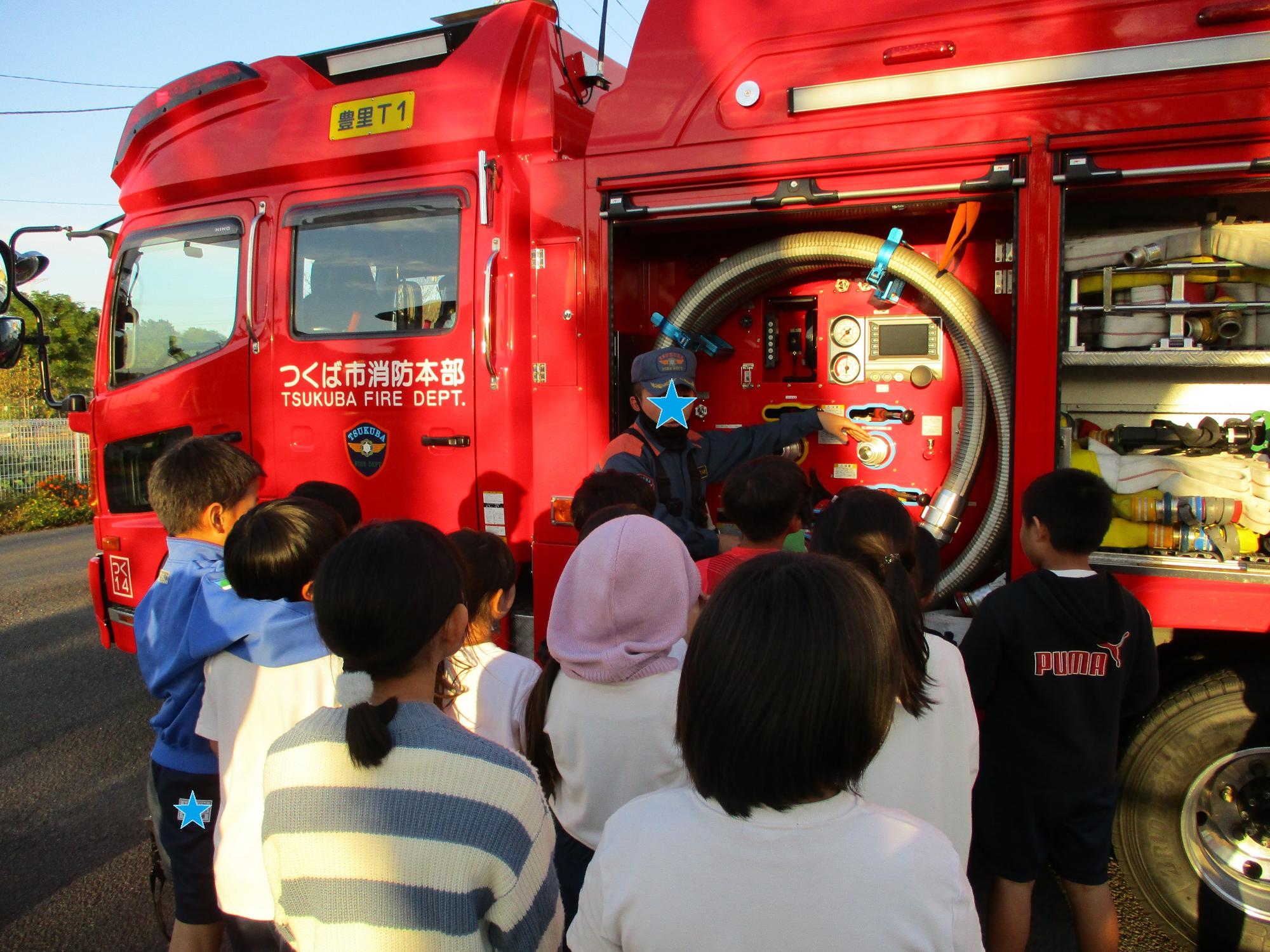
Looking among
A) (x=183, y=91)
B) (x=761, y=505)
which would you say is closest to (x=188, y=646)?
(x=761, y=505)

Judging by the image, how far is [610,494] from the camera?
2.73m

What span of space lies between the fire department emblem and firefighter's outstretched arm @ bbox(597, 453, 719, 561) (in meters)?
1.19

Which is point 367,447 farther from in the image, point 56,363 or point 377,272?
point 56,363

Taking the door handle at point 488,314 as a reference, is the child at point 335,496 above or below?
below

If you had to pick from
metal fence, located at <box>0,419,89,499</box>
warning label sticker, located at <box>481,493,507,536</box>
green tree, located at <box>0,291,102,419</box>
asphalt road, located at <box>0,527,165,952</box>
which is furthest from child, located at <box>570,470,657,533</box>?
green tree, located at <box>0,291,102,419</box>

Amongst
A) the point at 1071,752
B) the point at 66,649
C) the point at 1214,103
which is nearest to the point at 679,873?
the point at 1071,752

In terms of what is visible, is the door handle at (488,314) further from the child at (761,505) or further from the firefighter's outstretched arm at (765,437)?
the child at (761,505)

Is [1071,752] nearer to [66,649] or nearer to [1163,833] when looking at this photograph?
[1163,833]

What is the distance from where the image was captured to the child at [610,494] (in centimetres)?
272

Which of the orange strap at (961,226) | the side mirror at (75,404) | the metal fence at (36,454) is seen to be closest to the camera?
the orange strap at (961,226)

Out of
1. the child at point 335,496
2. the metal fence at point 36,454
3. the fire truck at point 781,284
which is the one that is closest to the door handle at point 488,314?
the fire truck at point 781,284

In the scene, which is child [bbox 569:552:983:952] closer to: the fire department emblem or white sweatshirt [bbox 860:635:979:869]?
white sweatshirt [bbox 860:635:979:869]

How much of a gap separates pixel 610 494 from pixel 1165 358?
173cm

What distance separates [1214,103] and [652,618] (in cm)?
223
